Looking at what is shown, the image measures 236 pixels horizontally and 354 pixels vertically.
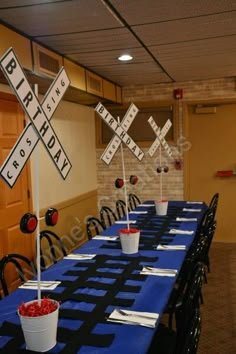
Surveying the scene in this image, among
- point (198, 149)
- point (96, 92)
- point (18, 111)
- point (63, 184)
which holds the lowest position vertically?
point (63, 184)

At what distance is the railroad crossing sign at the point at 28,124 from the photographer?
136 cm

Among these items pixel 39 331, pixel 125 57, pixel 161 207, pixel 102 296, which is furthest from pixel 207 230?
pixel 39 331

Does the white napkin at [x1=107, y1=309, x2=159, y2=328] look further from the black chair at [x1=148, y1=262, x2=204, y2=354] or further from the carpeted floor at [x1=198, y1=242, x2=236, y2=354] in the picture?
the carpeted floor at [x1=198, y1=242, x2=236, y2=354]

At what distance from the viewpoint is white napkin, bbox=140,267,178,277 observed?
223 cm

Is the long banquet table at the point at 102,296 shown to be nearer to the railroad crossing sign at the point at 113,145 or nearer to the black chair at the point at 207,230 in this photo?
the black chair at the point at 207,230

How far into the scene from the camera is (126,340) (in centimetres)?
151

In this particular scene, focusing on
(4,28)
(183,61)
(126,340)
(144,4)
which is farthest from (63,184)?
(126,340)

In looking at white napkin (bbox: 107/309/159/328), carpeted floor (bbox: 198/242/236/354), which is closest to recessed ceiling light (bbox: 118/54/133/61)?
carpeted floor (bbox: 198/242/236/354)

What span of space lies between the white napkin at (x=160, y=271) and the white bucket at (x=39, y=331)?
0.91 m

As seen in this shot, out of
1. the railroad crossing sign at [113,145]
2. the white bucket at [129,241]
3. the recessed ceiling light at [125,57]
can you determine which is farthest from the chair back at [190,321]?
the recessed ceiling light at [125,57]

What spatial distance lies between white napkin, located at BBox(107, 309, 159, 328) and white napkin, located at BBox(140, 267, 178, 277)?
0.52 meters

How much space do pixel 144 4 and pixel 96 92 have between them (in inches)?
90.8

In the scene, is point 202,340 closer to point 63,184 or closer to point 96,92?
point 63,184

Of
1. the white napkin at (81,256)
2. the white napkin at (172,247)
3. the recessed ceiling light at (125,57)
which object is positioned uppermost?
the recessed ceiling light at (125,57)
